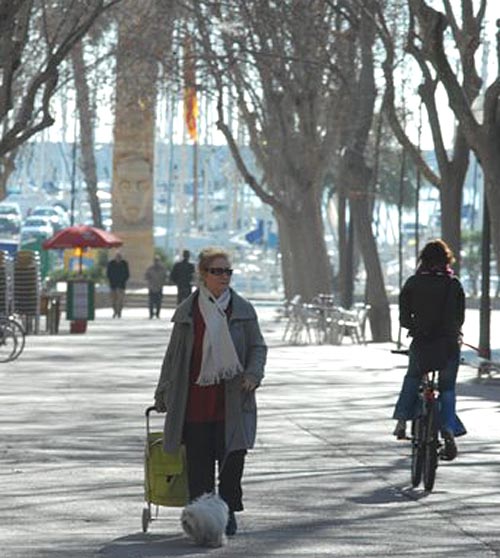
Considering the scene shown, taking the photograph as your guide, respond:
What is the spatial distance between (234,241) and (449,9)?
85128 millimetres

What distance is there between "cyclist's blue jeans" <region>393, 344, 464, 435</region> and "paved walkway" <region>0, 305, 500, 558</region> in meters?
0.47

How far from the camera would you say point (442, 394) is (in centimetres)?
1652

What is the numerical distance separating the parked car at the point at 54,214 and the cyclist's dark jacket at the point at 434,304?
119930 millimetres

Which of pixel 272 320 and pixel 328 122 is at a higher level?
pixel 328 122

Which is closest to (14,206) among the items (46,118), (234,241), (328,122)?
(234,241)

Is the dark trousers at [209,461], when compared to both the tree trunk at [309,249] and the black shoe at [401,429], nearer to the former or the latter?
the black shoe at [401,429]

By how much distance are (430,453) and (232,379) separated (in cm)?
339

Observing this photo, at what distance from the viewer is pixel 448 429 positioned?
53.8ft

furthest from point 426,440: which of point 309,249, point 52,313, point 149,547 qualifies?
point 309,249

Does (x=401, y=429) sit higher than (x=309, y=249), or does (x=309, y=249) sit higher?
(x=309, y=249)

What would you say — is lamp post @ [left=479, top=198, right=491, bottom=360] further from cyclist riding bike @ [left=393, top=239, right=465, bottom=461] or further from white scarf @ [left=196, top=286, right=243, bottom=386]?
white scarf @ [left=196, top=286, right=243, bottom=386]

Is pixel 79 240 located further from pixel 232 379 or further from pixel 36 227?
pixel 36 227

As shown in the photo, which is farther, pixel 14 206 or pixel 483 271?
pixel 14 206

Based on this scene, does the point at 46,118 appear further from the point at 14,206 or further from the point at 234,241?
the point at 14,206
